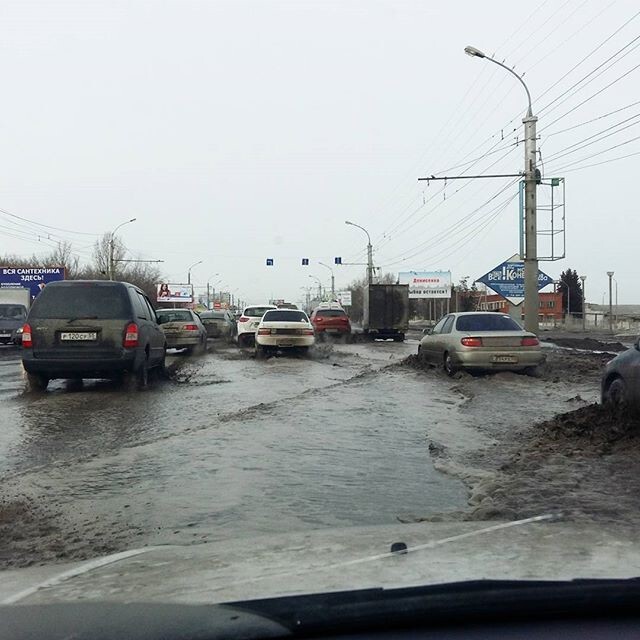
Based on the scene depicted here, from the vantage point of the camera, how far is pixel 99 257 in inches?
3118

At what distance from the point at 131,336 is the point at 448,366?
251 inches

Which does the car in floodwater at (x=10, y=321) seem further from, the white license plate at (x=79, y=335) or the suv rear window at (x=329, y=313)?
the white license plate at (x=79, y=335)

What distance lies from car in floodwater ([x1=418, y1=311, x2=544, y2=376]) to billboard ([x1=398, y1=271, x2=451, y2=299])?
6584 centimetres

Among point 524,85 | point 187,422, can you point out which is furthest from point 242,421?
point 524,85

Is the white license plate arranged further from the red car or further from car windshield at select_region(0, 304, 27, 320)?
car windshield at select_region(0, 304, 27, 320)

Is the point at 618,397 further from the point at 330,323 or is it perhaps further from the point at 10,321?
the point at 10,321

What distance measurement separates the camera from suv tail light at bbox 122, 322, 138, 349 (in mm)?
11609

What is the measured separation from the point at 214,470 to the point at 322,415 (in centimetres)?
330

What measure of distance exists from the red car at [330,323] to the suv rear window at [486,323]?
18584mm

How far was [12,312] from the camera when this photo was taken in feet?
108

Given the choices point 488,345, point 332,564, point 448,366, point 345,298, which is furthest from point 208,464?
point 345,298

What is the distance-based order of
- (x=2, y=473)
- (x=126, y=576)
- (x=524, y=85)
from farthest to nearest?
(x=524, y=85), (x=2, y=473), (x=126, y=576)

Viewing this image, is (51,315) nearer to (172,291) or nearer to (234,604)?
(234,604)

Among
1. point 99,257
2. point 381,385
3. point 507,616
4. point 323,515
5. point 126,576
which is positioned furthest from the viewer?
point 99,257
